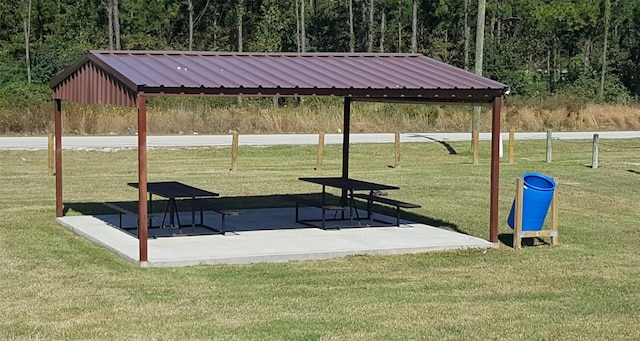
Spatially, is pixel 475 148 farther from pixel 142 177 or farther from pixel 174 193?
pixel 142 177

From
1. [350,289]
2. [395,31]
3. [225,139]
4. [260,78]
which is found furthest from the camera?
[395,31]

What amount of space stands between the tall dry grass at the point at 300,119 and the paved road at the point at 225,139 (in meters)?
1.91

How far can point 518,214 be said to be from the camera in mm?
13445

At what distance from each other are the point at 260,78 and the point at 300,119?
2503 centimetres

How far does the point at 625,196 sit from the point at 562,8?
50.7 m

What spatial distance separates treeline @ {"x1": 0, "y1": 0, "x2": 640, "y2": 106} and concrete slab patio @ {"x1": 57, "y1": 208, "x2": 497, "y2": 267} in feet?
147

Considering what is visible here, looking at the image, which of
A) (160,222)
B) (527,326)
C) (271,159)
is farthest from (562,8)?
(527,326)

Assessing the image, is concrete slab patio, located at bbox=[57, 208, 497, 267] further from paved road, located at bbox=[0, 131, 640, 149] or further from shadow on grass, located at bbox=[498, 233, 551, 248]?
paved road, located at bbox=[0, 131, 640, 149]

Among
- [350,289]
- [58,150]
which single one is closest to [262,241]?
[350,289]

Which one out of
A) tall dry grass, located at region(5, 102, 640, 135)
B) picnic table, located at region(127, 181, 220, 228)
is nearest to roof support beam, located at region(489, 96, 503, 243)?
picnic table, located at region(127, 181, 220, 228)

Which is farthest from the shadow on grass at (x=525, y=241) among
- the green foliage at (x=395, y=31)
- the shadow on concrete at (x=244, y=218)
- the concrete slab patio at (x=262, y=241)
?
the green foliage at (x=395, y=31)

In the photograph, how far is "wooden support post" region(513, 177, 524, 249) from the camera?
1334 centimetres

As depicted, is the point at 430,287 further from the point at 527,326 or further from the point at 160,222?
the point at 160,222

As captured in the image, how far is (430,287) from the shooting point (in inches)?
431
